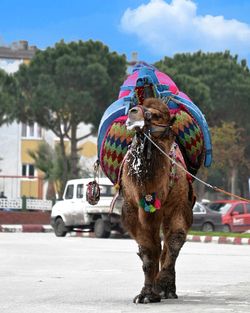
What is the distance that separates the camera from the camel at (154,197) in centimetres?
1006

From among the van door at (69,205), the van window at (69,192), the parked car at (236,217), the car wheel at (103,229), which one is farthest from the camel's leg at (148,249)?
the parked car at (236,217)

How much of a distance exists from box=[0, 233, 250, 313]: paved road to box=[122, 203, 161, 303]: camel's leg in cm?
16

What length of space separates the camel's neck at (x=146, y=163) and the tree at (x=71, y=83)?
175ft

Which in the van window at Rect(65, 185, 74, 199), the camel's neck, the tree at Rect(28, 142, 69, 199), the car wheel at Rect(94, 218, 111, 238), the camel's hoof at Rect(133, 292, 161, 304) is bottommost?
the camel's hoof at Rect(133, 292, 161, 304)

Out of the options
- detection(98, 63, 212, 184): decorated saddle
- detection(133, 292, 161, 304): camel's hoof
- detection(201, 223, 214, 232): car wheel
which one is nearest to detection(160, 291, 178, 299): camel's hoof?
detection(133, 292, 161, 304): camel's hoof

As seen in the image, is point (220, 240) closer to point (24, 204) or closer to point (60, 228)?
point (60, 228)

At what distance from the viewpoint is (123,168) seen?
1066cm

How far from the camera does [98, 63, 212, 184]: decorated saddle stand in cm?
1137

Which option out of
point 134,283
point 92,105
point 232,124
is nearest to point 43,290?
point 134,283

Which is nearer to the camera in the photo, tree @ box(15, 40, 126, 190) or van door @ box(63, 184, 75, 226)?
van door @ box(63, 184, 75, 226)

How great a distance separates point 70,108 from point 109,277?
165 ft

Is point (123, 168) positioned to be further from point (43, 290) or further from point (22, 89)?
point (22, 89)

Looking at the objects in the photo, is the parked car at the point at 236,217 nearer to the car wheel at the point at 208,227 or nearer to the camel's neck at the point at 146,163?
the car wheel at the point at 208,227

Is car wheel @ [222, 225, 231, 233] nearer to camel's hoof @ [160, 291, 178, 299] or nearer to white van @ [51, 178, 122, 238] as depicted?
white van @ [51, 178, 122, 238]
